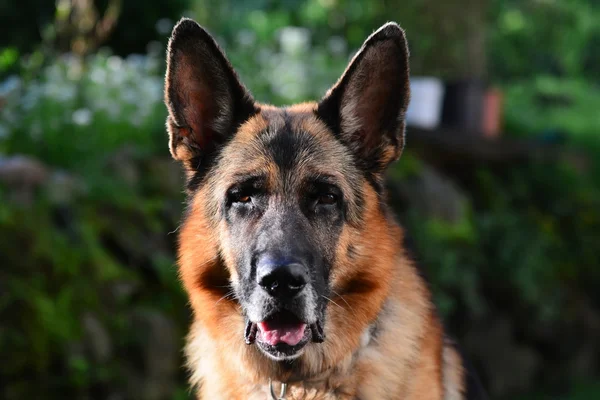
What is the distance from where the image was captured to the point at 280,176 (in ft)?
10.2

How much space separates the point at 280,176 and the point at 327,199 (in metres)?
0.21

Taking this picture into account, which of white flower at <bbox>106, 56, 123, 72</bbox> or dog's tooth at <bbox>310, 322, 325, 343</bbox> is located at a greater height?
white flower at <bbox>106, 56, 123, 72</bbox>

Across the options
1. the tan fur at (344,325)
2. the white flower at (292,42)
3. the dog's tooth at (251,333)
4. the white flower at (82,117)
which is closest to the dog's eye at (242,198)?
the tan fur at (344,325)

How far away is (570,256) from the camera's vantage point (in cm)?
1094

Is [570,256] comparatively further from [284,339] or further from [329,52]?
[284,339]

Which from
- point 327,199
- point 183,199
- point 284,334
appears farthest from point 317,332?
point 183,199

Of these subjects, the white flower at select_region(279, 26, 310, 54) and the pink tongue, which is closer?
the pink tongue

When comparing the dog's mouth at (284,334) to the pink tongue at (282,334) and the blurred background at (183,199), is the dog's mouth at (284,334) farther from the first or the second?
the blurred background at (183,199)

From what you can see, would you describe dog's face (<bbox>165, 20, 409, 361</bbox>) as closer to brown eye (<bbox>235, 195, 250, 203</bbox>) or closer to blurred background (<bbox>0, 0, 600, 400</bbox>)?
brown eye (<bbox>235, 195, 250, 203</bbox>)

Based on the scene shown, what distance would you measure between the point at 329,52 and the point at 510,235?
423 centimetres

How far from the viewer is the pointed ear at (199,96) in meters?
3.18

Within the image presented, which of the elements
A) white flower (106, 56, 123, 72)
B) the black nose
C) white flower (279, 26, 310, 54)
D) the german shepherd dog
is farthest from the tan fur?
white flower (279, 26, 310, 54)

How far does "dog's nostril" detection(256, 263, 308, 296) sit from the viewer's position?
284 cm

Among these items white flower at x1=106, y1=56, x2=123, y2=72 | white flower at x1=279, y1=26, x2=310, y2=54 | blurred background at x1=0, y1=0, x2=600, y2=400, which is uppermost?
white flower at x1=279, y1=26, x2=310, y2=54
